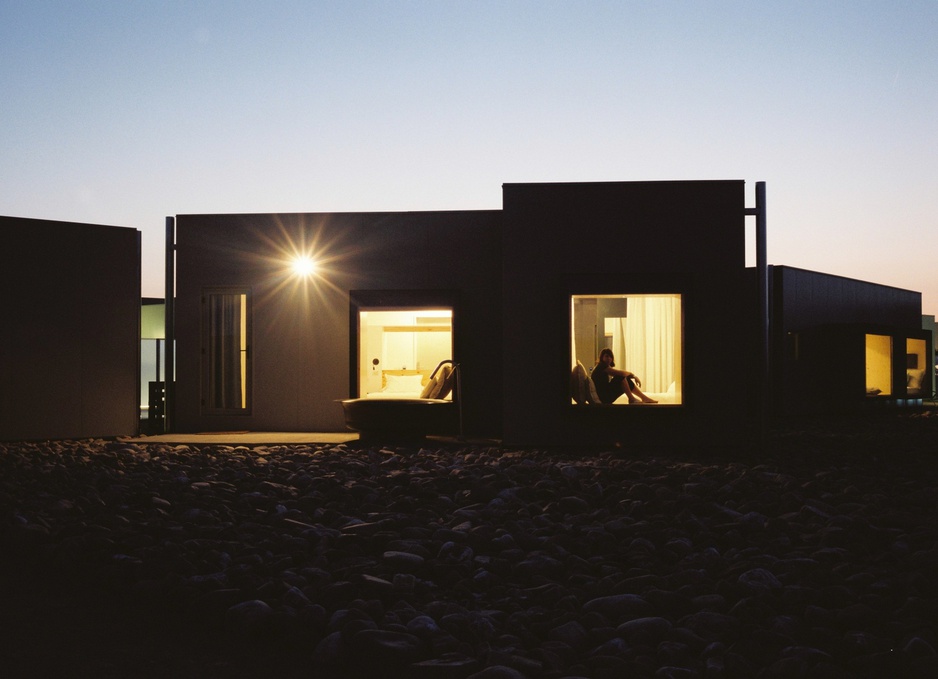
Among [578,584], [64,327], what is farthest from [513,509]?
[64,327]

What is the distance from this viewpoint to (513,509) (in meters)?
5.05

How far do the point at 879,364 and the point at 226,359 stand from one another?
15.2 metres

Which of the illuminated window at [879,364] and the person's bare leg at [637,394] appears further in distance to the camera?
the illuminated window at [879,364]

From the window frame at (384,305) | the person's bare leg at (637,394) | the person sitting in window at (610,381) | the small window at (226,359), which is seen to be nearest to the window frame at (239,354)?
the small window at (226,359)

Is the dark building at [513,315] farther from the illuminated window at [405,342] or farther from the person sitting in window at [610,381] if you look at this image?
the person sitting in window at [610,381]

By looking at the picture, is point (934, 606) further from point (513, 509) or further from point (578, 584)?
point (513, 509)

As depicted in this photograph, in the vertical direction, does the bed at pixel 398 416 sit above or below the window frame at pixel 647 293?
below

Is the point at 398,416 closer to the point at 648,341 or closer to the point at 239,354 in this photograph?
the point at 239,354

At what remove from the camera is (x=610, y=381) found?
9.68 m

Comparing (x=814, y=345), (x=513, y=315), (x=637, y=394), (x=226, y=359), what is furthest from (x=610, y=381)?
(x=814, y=345)

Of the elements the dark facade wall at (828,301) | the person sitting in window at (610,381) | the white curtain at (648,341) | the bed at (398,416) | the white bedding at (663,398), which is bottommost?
the bed at (398,416)

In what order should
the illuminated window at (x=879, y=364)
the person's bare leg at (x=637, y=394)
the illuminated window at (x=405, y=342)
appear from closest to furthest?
the person's bare leg at (x=637, y=394), the illuminated window at (x=405, y=342), the illuminated window at (x=879, y=364)

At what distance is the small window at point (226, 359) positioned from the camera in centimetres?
1101

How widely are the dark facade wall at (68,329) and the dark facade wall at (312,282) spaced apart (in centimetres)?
71
